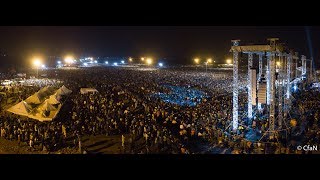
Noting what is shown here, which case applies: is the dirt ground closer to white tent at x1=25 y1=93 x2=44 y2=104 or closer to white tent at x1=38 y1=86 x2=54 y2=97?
white tent at x1=25 y1=93 x2=44 y2=104

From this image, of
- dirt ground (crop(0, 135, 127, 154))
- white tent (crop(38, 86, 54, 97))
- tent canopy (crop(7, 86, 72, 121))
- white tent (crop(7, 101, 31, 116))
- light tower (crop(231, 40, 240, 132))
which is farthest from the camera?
white tent (crop(38, 86, 54, 97))

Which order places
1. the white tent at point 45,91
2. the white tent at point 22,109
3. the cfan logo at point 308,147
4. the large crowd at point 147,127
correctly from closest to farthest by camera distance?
the cfan logo at point 308,147 < the large crowd at point 147,127 < the white tent at point 22,109 < the white tent at point 45,91

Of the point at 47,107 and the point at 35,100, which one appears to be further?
the point at 35,100

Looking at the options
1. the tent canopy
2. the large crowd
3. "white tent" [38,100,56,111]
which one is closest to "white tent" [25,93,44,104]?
the tent canopy

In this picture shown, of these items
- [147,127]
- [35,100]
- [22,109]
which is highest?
[35,100]

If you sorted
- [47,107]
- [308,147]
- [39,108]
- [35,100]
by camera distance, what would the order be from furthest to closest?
1. [35,100]
2. [39,108]
3. [47,107]
4. [308,147]

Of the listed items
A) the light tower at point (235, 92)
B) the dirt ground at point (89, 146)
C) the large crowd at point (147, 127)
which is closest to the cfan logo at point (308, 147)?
the large crowd at point (147, 127)

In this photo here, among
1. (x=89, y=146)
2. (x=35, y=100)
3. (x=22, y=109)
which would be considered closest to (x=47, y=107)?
(x=22, y=109)

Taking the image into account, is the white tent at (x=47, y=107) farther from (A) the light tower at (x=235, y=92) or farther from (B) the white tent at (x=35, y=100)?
(A) the light tower at (x=235, y=92)

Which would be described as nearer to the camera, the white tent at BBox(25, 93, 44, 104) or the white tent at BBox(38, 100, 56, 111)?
the white tent at BBox(38, 100, 56, 111)

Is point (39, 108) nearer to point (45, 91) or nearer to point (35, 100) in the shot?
point (35, 100)

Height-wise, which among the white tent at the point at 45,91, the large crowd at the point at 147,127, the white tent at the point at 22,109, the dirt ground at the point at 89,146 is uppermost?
the white tent at the point at 45,91
